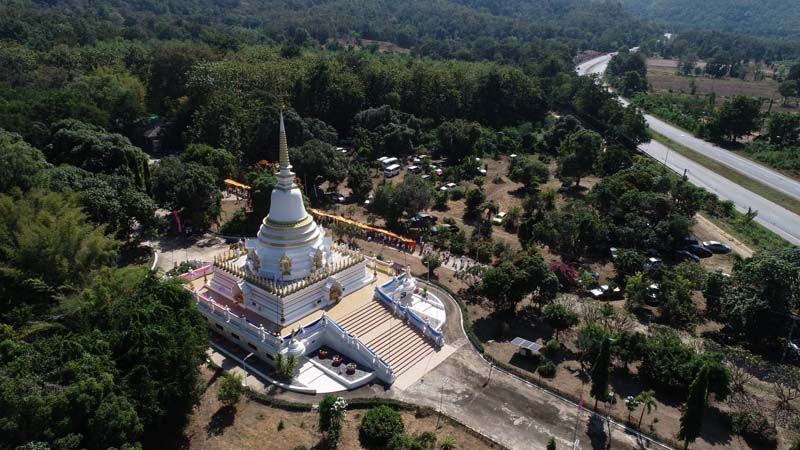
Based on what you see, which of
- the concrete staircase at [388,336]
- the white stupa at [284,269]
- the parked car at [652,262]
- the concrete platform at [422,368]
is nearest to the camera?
the concrete platform at [422,368]

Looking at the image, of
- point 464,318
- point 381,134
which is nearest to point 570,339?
point 464,318

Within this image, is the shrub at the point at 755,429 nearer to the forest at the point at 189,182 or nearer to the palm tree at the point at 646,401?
the forest at the point at 189,182

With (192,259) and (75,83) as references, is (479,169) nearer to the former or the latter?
(192,259)

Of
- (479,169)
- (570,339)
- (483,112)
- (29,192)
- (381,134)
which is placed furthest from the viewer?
(483,112)

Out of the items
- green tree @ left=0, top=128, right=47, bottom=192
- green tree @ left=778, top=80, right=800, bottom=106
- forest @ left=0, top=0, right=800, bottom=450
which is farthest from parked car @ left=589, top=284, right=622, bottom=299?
green tree @ left=778, top=80, right=800, bottom=106

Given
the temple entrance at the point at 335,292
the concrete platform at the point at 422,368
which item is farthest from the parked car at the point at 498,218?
the temple entrance at the point at 335,292

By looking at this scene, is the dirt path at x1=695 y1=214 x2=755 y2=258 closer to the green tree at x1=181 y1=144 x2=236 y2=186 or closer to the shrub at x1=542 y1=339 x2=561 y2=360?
the shrub at x1=542 y1=339 x2=561 y2=360
